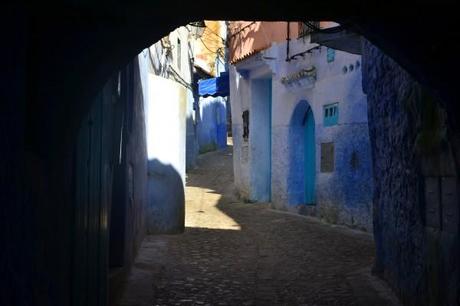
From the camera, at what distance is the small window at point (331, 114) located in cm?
1255

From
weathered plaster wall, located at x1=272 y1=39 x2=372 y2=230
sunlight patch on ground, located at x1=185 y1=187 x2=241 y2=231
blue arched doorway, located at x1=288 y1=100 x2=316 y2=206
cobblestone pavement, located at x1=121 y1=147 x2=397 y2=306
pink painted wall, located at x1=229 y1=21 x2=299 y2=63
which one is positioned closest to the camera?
cobblestone pavement, located at x1=121 y1=147 x2=397 y2=306

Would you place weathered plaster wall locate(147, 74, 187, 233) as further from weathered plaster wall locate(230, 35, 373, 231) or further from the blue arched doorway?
the blue arched doorway

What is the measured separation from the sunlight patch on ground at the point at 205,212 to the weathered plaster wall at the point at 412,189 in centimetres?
524

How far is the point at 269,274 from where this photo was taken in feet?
24.4

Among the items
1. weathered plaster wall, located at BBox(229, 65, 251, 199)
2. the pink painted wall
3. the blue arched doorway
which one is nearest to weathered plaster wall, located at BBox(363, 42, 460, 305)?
the blue arched doorway

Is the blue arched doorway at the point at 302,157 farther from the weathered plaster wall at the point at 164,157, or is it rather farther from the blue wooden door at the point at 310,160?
the weathered plaster wall at the point at 164,157

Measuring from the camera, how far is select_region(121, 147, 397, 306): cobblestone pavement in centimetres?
615

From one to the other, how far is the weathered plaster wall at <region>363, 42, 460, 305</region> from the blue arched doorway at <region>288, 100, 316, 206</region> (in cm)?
742

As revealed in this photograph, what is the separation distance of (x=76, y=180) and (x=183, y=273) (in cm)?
426

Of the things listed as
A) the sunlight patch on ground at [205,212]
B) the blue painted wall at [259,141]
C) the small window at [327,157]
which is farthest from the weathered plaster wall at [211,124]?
the small window at [327,157]

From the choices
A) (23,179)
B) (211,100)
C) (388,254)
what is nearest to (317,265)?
(388,254)

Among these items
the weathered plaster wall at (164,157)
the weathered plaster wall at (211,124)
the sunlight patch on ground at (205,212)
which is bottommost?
the sunlight patch on ground at (205,212)

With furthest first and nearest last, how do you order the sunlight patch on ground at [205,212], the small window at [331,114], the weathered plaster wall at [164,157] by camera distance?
1. the small window at [331,114]
2. the sunlight patch on ground at [205,212]
3. the weathered plaster wall at [164,157]

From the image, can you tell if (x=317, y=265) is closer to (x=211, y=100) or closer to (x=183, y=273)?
(x=183, y=273)
